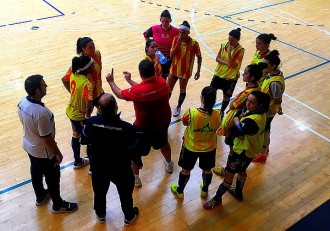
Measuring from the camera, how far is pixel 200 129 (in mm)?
3363

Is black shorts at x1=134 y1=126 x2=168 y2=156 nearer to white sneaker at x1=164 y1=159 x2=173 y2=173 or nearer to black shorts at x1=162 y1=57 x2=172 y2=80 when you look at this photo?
white sneaker at x1=164 y1=159 x2=173 y2=173

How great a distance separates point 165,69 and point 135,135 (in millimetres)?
2639

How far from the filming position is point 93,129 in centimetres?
286

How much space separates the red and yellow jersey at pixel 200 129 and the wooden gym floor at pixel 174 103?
2.90ft

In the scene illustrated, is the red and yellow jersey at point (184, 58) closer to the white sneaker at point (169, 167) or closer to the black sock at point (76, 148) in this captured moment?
the white sneaker at point (169, 167)

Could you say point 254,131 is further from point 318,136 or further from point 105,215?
point 318,136

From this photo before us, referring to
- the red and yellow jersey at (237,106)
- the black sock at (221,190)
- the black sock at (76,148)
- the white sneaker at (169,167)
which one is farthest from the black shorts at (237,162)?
the black sock at (76,148)

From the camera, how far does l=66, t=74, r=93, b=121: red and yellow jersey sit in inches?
144

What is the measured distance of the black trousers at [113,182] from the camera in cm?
314

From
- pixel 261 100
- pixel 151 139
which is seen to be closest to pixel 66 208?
pixel 151 139

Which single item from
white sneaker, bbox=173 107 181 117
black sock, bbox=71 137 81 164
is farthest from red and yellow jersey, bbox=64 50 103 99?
white sneaker, bbox=173 107 181 117

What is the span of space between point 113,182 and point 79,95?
3.57ft

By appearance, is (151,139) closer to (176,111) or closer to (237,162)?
(237,162)

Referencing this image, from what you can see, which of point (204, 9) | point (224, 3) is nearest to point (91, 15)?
point (204, 9)
